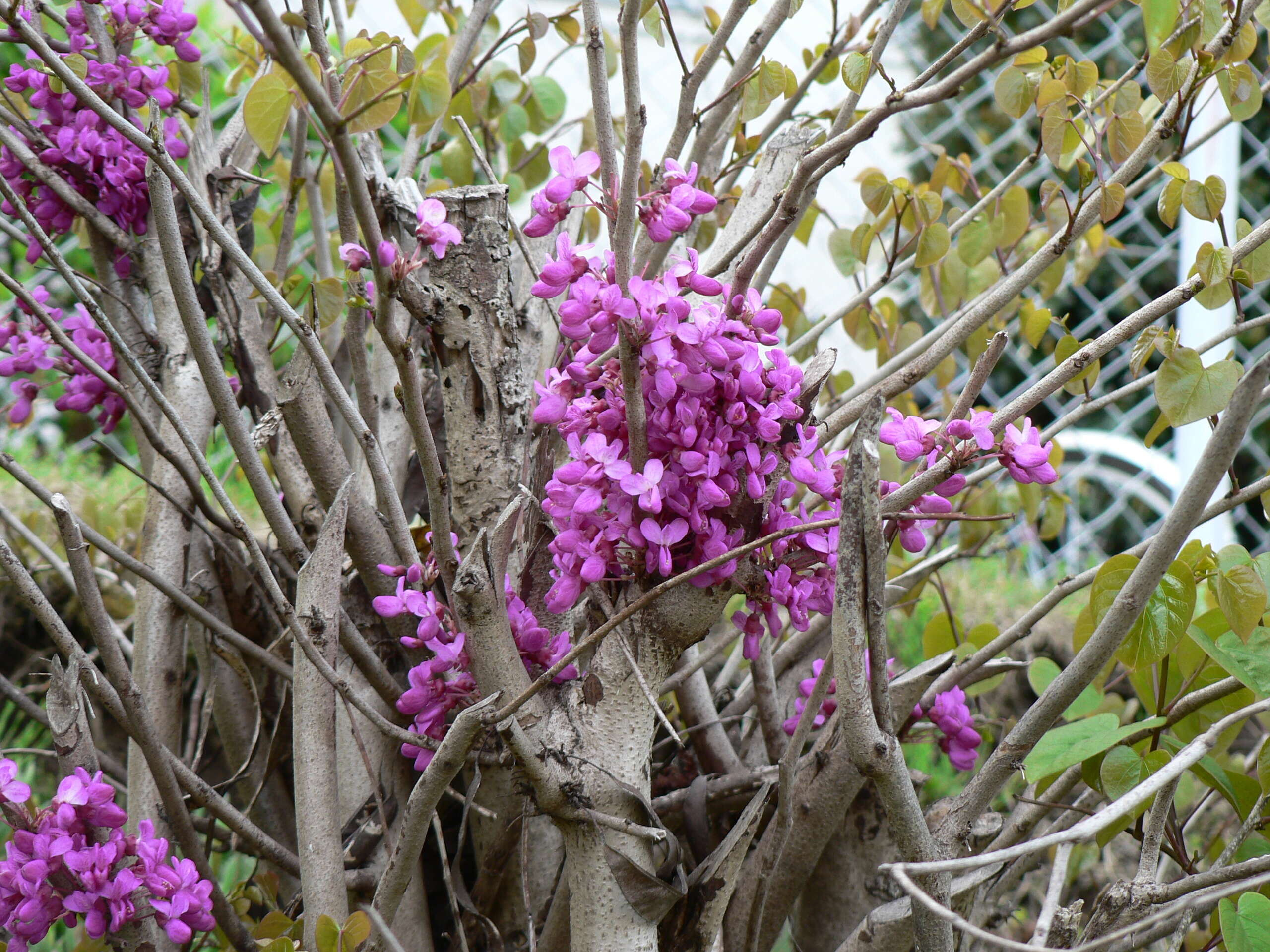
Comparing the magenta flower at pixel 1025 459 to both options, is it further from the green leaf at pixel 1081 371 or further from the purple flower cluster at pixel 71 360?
the purple flower cluster at pixel 71 360

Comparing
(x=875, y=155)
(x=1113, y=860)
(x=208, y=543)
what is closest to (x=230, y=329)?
(x=208, y=543)

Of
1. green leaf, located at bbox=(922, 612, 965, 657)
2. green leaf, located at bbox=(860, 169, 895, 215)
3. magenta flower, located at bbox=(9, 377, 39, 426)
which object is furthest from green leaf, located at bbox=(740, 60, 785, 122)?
magenta flower, located at bbox=(9, 377, 39, 426)

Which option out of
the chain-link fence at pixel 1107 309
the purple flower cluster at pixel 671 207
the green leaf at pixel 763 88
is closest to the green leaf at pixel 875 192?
the green leaf at pixel 763 88

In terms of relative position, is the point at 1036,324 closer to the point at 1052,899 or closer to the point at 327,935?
the point at 1052,899

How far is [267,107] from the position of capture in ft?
1.82

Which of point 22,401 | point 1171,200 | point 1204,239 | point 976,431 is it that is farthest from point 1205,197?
point 1204,239

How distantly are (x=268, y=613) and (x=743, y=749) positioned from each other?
427 mm

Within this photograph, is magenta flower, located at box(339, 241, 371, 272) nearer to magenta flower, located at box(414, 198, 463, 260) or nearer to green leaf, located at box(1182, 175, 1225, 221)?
magenta flower, located at box(414, 198, 463, 260)

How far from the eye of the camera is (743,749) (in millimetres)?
875

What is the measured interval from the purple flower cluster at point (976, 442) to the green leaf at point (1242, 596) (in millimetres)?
134

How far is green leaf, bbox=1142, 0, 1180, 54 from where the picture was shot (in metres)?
0.40

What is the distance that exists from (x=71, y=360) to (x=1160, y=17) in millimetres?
799

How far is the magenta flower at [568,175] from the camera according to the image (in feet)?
1.63

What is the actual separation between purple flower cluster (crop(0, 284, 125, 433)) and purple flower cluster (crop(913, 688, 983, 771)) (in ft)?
2.22
